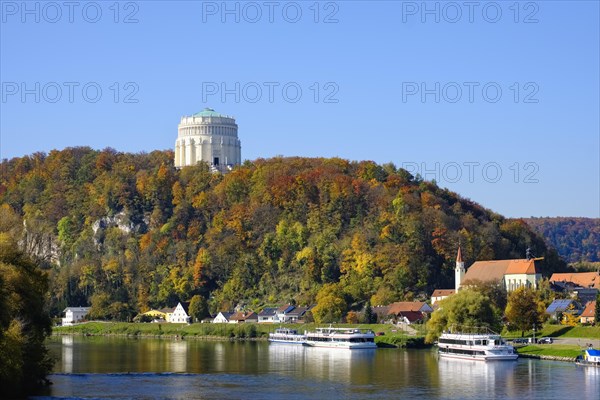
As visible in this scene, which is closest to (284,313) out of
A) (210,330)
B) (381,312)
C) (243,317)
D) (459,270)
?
(243,317)

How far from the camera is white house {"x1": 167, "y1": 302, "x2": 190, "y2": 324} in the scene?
4451 inches

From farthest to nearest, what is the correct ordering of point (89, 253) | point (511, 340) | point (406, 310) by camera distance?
point (89, 253) → point (406, 310) → point (511, 340)

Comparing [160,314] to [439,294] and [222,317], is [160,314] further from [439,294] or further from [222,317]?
[439,294]

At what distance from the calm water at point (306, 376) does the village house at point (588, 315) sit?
13283 millimetres

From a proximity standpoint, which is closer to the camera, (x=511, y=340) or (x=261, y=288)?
(x=511, y=340)

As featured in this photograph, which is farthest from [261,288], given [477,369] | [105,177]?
[477,369]

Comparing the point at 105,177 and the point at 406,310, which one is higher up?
the point at 105,177

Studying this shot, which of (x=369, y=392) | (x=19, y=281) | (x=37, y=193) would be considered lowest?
(x=369, y=392)

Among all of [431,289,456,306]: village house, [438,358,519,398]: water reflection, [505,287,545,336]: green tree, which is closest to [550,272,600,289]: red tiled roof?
[431,289,456,306]: village house

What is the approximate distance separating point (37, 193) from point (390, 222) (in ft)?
183

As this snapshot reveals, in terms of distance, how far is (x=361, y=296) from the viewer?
104812mm

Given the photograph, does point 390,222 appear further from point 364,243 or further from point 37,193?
point 37,193

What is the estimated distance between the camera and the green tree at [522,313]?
79312mm

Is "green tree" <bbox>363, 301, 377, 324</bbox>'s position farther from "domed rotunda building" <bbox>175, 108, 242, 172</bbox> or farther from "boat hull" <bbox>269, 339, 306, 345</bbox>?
"domed rotunda building" <bbox>175, 108, 242, 172</bbox>
